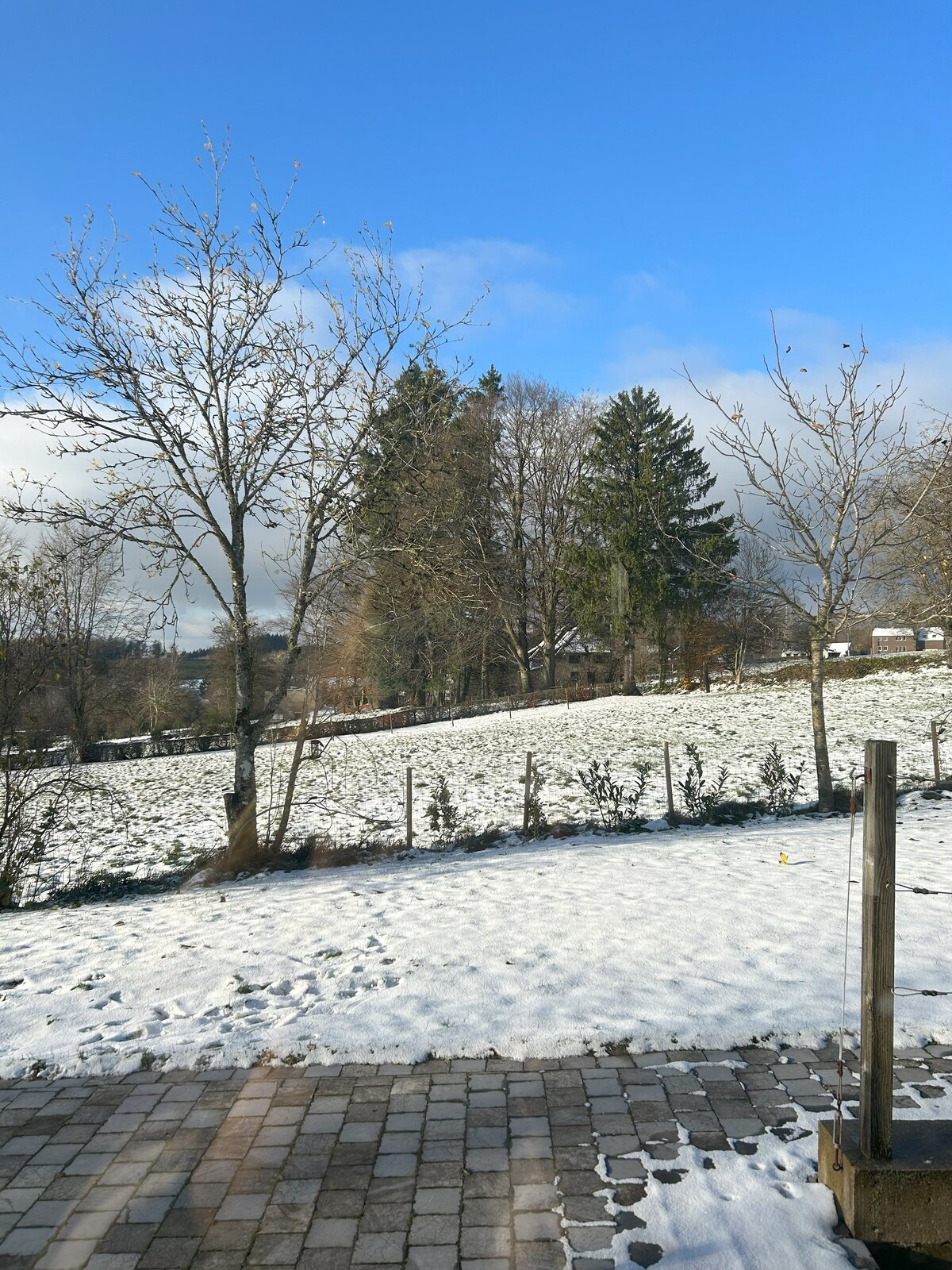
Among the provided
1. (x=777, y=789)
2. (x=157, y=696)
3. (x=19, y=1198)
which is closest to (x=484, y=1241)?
(x=19, y=1198)

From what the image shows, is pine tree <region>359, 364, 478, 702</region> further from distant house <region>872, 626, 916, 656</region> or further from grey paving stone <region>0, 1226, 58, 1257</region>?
distant house <region>872, 626, 916, 656</region>

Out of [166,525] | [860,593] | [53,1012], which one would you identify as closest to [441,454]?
[166,525]

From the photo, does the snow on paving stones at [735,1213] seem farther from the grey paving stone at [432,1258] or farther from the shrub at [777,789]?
the shrub at [777,789]

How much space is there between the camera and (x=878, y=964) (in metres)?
3.27

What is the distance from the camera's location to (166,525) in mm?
10328

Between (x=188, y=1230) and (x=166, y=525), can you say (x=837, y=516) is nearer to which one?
(x=166, y=525)

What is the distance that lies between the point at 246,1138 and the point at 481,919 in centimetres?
328

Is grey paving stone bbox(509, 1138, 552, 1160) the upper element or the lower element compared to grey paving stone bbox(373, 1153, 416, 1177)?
upper

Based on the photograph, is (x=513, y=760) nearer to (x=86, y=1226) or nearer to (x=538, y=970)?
(x=538, y=970)

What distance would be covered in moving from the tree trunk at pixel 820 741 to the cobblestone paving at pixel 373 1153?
8570mm

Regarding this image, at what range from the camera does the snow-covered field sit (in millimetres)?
13336

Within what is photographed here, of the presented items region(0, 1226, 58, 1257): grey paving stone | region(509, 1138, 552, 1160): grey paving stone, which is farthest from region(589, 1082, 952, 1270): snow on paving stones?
region(0, 1226, 58, 1257): grey paving stone

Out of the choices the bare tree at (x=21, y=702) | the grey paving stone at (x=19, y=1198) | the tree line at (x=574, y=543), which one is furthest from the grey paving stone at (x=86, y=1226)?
the tree line at (x=574, y=543)

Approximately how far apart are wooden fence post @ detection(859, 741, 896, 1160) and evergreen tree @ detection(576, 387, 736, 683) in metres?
33.6
